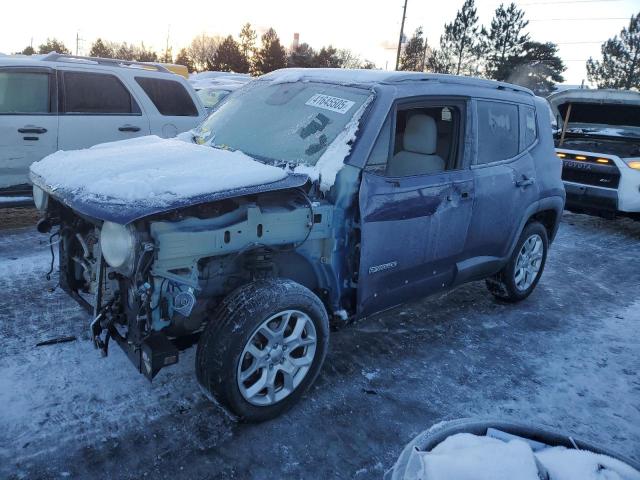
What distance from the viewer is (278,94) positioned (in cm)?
405

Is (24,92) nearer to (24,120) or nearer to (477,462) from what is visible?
(24,120)

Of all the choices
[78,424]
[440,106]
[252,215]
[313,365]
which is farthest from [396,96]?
[78,424]

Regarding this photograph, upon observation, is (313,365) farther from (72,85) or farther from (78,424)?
(72,85)

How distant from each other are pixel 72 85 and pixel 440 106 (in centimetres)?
465

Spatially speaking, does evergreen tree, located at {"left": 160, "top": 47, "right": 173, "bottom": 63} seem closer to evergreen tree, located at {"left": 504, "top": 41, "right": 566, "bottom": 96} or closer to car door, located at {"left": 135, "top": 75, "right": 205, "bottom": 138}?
evergreen tree, located at {"left": 504, "top": 41, "right": 566, "bottom": 96}

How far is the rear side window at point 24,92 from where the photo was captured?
5.97 meters

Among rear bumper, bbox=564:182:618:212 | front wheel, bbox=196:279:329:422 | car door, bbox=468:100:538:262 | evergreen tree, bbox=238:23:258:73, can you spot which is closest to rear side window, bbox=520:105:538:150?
car door, bbox=468:100:538:262

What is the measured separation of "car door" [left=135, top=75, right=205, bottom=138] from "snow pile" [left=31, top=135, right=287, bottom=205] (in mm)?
3516

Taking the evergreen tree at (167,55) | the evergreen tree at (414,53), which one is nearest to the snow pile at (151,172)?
the evergreen tree at (414,53)

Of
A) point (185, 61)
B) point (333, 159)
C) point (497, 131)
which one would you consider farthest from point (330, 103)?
point (185, 61)

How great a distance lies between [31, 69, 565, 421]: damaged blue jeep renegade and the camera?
2672 millimetres

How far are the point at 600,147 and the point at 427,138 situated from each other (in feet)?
18.5

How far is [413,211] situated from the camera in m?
3.51

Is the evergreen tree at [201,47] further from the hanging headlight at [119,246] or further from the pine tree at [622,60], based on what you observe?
the hanging headlight at [119,246]
